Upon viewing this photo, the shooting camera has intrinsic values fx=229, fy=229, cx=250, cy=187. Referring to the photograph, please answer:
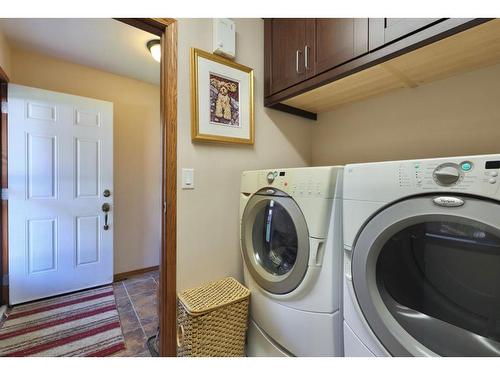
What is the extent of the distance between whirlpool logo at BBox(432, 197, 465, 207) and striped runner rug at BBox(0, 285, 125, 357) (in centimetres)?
182

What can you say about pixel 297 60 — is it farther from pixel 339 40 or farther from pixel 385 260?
pixel 385 260

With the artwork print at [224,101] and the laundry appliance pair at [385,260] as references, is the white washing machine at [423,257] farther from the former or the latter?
the artwork print at [224,101]

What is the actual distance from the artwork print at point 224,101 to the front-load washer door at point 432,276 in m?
0.96

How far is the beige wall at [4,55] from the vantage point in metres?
1.74

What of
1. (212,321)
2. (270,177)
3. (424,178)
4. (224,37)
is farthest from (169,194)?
(424,178)

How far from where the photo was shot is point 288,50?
1.35 m

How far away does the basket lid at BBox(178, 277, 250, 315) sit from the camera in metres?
1.10

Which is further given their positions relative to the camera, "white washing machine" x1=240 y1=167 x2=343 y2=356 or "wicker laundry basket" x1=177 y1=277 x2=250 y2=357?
"wicker laundry basket" x1=177 y1=277 x2=250 y2=357

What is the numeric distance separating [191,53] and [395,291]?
1.43 metres

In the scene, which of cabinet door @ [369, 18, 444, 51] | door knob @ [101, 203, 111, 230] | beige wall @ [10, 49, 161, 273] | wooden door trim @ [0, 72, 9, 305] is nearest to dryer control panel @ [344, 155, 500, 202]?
cabinet door @ [369, 18, 444, 51]

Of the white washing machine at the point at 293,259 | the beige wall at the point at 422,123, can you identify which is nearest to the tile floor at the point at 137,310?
the white washing machine at the point at 293,259

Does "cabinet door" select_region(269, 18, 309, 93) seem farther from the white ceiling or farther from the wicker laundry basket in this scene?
the wicker laundry basket

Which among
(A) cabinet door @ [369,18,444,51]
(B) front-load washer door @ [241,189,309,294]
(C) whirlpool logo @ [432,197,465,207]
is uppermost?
(A) cabinet door @ [369,18,444,51]
